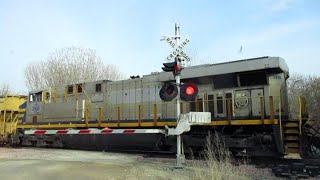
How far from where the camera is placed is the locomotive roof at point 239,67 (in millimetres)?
13269

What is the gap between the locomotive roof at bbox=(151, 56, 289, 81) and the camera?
13269 millimetres

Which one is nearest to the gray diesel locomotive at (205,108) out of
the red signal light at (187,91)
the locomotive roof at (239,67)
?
the locomotive roof at (239,67)

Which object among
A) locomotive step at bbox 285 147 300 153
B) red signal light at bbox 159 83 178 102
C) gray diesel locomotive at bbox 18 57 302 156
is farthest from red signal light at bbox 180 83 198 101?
locomotive step at bbox 285 147 300 153

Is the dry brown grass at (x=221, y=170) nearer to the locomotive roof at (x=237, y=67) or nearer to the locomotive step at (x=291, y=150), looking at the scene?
the locomotive step at (x=291, y=150)

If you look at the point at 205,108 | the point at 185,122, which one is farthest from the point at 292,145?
the point at 205,108

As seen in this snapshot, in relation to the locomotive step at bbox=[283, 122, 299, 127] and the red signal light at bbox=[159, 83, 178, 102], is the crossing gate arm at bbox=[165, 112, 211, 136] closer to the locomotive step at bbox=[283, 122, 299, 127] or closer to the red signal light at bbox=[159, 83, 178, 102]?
the red signal light at bbox=[159, 83, 178, 102]

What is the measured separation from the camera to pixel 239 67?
13.9m

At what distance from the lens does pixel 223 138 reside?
1376cm

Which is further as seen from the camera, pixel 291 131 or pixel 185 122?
pixel 291 131

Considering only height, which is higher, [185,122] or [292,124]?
[185,122]

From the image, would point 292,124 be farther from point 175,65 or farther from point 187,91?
point 175,65

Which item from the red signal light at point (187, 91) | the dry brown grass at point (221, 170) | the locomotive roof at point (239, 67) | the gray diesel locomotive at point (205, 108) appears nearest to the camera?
the dry brown grass at point (221, 170)

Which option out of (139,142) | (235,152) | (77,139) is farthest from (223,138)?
(77,139)

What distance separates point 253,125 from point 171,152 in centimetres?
379
